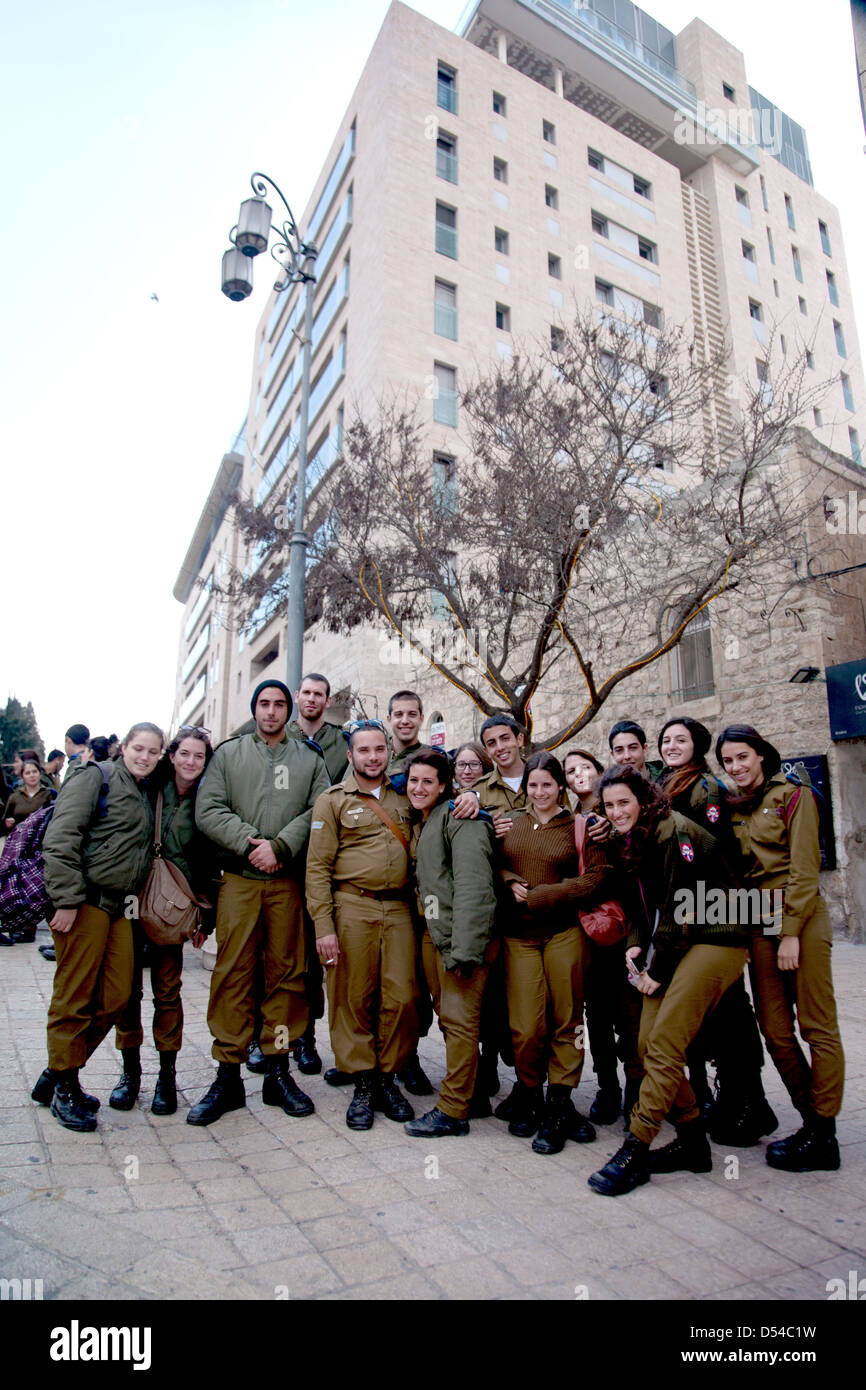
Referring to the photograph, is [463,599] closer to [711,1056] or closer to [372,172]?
[711,1056]

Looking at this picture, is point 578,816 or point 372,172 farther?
point 372,172

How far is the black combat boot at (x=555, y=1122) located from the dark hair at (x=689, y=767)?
1.60m

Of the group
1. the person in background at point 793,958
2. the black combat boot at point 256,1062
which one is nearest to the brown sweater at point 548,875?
the person in background at point 793,958

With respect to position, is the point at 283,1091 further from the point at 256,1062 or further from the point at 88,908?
the point at 88,908

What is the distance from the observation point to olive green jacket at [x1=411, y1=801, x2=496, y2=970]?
3.88 metres

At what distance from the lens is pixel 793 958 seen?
11.7ft

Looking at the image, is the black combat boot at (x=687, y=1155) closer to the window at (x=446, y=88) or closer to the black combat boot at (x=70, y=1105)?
the black combat boot at (x=70, y=1105)

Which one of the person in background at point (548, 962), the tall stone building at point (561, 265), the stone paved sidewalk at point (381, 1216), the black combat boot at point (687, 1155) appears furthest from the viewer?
the tall stone building at point (561, 265)

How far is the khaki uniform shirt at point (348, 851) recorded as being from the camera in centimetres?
418

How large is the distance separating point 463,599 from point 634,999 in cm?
747

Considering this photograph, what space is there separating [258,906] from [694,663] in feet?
29.1
